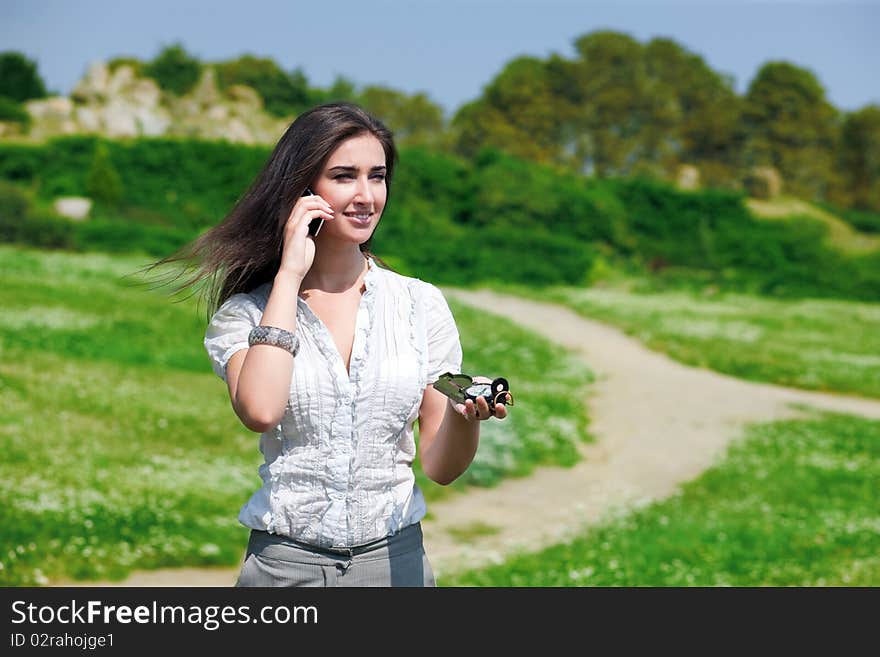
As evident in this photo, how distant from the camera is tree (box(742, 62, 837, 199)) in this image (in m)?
44.1

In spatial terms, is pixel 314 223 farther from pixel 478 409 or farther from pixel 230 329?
pixel 478 409

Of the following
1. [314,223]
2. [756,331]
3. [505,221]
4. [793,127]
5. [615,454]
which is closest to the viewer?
[314,223]

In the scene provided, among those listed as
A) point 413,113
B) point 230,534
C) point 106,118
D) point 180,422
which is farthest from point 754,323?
point 413,113

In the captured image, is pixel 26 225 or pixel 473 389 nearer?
pixel 473 389

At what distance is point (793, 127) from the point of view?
1736 inches

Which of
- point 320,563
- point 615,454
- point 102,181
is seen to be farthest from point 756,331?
point 320,563

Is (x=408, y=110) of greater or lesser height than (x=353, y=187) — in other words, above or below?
above

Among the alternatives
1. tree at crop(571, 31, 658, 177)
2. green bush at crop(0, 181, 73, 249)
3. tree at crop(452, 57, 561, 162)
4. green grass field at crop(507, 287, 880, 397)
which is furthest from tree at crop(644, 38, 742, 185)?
green bush at crop(0, 181, 73, 249)

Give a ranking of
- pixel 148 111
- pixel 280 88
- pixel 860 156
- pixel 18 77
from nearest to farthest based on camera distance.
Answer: pixel 148 111
pixel 280 88
pixel 18 77
pixel 860 156

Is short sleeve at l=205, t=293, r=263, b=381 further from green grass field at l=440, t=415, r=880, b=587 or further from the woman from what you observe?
green grass field at l=440, t=415, r=880, b=587

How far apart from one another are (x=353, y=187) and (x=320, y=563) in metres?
0.95

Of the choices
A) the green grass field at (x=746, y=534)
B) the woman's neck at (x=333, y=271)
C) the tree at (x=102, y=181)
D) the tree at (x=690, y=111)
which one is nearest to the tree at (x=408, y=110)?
the tree at (x=690, y=111)

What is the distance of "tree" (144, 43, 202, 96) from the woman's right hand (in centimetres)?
3695
